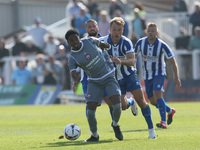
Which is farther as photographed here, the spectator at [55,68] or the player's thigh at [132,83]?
the spectator at [55,68]

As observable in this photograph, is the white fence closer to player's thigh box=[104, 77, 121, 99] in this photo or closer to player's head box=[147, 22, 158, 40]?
player's head box=[147, 22, 158, 40]

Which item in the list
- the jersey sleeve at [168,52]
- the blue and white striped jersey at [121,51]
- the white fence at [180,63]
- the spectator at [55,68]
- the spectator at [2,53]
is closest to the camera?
the blue and white striped jersey at [121,51]

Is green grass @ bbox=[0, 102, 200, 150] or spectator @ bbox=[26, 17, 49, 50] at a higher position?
spectator @ bbox=[26, 17, 49, 50]

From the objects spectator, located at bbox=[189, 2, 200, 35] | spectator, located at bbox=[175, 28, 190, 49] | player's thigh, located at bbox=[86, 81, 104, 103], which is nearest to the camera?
player's thigh, located at bbox=[86, 81, 104, 103]

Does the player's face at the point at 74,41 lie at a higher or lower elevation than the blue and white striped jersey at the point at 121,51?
higher

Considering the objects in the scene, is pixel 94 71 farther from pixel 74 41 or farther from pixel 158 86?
pixel 158 86

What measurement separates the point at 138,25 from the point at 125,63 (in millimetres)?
14468

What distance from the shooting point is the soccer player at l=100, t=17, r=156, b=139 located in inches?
372

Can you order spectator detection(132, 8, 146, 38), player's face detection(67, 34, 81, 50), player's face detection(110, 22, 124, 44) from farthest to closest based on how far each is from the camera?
spectator detection(132, 8, 146, 38) < player's face detection(110, 22, 124, 44) < player's face detection(67, 34, 81, 50)

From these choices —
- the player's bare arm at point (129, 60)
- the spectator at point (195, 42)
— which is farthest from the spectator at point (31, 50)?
the player's bare arm at point (129, 60)

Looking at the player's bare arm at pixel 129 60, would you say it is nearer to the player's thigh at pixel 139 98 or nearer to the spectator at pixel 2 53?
the player's thigh at pixel 139 98

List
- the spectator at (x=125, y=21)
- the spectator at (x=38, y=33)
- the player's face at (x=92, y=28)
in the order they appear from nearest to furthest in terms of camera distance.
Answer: the player's face at (x=92, y=28) < the spectator at (x=125, y=21) < the spectator at (x=38, y=33)

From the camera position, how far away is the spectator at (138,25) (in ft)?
75.9

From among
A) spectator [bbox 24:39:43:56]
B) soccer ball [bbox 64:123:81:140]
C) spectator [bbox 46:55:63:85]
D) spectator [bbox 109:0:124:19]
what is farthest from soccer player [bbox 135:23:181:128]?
spectator [bbox 24:39:43:56]
